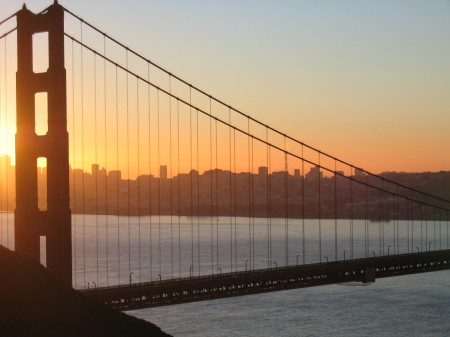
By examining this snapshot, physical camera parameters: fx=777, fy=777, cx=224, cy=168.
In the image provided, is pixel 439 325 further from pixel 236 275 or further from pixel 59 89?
pixel 59 89

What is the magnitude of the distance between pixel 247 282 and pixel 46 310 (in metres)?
21.1

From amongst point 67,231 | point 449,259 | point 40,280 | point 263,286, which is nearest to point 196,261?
point 449,259

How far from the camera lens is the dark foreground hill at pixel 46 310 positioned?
15.2 metres

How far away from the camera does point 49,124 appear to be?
1006 inches

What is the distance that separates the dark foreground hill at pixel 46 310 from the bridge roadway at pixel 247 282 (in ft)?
34.1

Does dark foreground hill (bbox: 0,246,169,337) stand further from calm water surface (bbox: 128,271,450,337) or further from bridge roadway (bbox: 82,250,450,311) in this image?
calm water surface (bbox: 128,271,450,337)

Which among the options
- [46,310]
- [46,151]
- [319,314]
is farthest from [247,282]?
[319,314]

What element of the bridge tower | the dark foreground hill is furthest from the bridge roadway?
the dark foreground hill

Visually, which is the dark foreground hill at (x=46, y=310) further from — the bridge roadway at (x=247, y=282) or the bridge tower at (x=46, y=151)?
the bridge roadway at (x=247, y=282)

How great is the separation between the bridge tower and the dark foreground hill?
7534mm

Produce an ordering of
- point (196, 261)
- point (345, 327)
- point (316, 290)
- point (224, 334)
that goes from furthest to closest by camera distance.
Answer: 1. point (196, 261)
2. point (316, 290)
3. point (345, 327)
4. point (224, 334)

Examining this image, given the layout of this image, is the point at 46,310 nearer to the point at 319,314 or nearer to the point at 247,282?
the point at 247,282

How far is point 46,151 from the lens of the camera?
83.9 feet

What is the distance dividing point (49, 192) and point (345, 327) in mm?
33661
